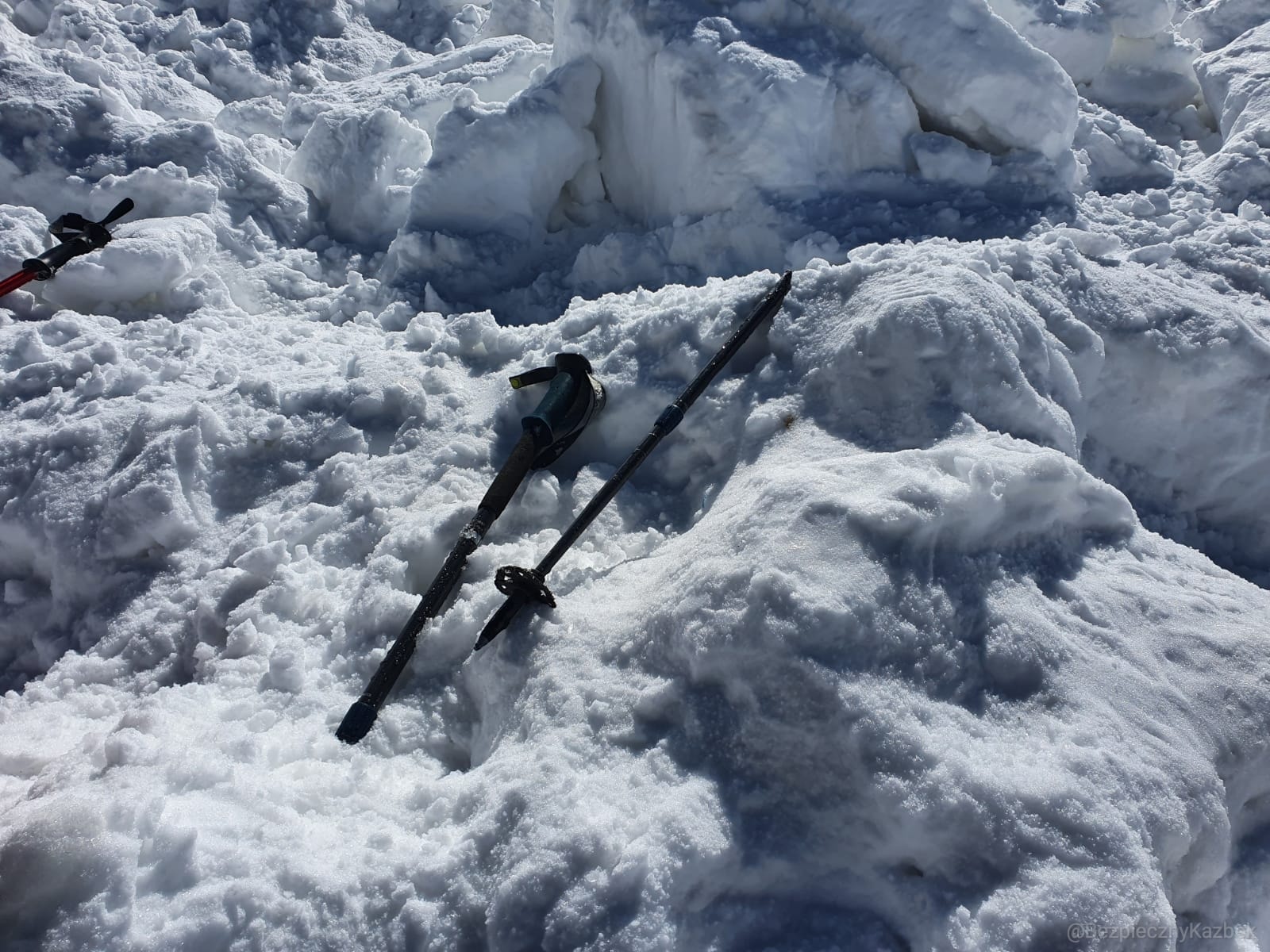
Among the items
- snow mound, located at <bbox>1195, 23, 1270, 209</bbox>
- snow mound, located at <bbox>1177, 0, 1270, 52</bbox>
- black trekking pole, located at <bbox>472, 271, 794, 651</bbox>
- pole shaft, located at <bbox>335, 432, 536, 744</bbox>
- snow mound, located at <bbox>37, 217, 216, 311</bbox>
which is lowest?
snow mound, located at <bbox>37, 217, 216, 311</bbox>

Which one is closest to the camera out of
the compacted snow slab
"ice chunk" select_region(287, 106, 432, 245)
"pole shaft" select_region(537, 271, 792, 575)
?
the compacted snow slab

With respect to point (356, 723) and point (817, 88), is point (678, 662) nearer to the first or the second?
point (356, 723)

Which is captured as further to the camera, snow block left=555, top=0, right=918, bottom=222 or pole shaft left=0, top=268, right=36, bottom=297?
snow block left=555, top=0, right=918, bottom=222

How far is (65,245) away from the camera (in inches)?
142

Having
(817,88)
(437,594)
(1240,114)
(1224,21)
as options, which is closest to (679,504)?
(437,594)

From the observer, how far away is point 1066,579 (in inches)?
76.7

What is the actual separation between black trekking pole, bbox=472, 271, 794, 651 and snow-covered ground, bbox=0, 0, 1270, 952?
0.06 metres

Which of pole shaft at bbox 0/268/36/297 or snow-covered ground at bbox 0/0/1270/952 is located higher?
snow-covered ground at bbox 0/0/1270/952

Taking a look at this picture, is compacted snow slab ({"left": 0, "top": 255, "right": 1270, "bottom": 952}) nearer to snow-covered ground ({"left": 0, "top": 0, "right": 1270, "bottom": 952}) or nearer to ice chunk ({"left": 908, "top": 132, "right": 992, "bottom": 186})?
snow-covered ground ({"left": 0, "top": 0, "right": 1270, "bottom": 952})

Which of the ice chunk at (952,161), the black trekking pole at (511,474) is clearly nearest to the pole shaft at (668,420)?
the black trekking pole at (511,474)

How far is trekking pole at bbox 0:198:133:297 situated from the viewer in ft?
11.3

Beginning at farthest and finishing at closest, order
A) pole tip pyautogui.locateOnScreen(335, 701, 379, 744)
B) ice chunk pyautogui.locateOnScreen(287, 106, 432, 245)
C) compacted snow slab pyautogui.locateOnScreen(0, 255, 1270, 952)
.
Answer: ice chunk pyautogui.locateOnScreen(287, 106, 432, 245)
pole tip pyautogui.locateOnScreen(335, 701, 379, 744)
compacted snow slab pyautogui.locateOnScreen(0, 255, 1270, 952)

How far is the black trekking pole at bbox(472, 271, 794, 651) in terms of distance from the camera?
2.04 meters

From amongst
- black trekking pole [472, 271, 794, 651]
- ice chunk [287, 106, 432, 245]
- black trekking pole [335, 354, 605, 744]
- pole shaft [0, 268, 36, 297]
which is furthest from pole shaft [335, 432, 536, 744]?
ice chunk [287, 106, 432, 245]
